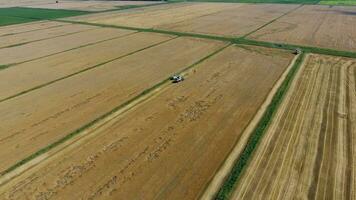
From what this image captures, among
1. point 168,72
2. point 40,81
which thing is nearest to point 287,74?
point 168,72

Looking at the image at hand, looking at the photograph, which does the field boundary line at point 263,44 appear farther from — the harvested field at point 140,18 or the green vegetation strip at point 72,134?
the green vegetation strip at point 72,134

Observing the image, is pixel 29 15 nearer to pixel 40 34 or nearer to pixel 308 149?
pixel 40 34

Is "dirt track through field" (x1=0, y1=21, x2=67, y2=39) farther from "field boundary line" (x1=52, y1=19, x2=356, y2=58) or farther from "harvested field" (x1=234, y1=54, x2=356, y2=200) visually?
"harvested field" (x1=234, y1=54, x2=356, y2=200)

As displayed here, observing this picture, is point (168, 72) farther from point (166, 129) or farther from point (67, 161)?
point (67, 161)

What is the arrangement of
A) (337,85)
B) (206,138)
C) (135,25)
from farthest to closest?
(135,25), (337,85), (206,138)

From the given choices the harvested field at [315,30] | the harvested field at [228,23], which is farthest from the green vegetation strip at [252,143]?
the harvested field at [228,23]

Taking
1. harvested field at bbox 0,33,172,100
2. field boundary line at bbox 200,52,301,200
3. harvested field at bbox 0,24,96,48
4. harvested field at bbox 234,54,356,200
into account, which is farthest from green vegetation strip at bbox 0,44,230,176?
harvested field at bbox 0,24,96,48
